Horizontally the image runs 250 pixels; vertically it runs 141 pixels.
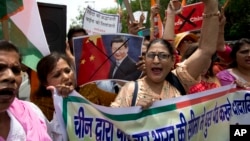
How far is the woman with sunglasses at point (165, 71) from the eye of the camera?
125 inches

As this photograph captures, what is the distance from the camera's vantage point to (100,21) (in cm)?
552

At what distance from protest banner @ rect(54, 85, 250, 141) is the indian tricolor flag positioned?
3.51 feet

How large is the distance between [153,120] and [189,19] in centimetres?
322

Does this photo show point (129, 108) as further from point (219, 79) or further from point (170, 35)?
point (219, 79)

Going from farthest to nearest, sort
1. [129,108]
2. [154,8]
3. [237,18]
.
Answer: [237,18], [154,8], [129,108]

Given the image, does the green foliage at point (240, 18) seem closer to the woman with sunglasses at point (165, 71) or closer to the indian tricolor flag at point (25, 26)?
the indian tricolor flag at point (25, 26)

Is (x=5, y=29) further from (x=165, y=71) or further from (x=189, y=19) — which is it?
(x=189, y=19)

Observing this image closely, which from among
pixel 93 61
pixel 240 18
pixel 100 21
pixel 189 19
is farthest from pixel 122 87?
pixel 240 18

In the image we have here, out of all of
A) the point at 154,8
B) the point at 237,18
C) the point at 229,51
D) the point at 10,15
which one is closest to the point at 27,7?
the point at 10,15

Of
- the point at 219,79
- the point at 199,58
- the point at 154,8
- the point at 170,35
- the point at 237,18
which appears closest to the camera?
the point at 199,58

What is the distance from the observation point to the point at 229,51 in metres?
5.05

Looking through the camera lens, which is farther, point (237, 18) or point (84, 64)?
point (237, 18)

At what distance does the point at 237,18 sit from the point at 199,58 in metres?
26.6

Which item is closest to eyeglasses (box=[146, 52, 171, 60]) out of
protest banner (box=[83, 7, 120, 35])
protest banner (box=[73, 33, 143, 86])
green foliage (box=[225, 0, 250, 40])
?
protest banner (box=[73, 33, 143, 86])
